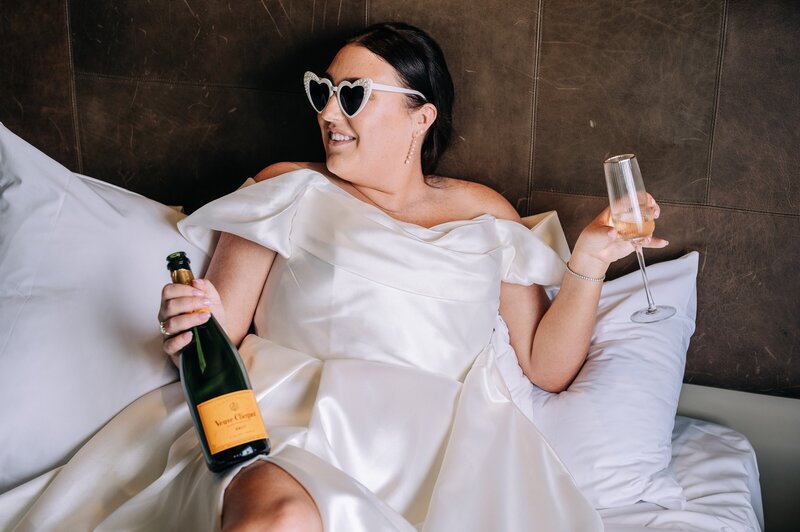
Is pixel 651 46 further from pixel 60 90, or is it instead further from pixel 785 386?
pixel 60 90

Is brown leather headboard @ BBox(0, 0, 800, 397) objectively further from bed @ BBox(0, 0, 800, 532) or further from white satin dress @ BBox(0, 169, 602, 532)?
white satin dress @ BBox(0, 169, 602, 532)

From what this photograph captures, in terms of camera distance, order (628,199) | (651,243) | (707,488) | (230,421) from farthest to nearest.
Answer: (707,488)
(651,243)
(628,199)
(230,421)

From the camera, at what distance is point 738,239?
71.7 inches

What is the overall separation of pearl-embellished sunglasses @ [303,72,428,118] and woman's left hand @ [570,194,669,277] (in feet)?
1.77

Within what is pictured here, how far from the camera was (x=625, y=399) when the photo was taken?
167 centimetres

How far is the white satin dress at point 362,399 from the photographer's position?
4.16 ft

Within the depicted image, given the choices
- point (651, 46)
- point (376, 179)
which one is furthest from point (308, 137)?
point (651, 46)

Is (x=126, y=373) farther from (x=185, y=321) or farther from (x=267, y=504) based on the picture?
(x=267, y=504)

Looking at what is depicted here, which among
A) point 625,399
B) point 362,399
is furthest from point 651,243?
point 362,399

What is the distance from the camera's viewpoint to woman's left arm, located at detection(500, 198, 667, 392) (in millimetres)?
1573

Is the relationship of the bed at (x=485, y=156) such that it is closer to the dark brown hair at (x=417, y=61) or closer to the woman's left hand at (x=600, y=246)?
the dark brown hair at (x=417, y=61)

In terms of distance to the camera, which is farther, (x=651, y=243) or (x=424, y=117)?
(x=424, y=117)

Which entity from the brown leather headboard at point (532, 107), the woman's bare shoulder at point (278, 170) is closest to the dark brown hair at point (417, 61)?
the brown leather headboard at point (532, 107)

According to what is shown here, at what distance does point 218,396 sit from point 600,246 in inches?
33.6
